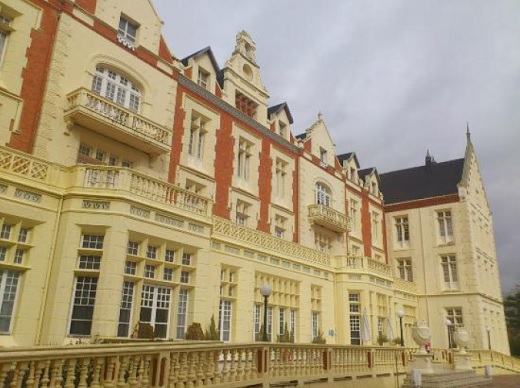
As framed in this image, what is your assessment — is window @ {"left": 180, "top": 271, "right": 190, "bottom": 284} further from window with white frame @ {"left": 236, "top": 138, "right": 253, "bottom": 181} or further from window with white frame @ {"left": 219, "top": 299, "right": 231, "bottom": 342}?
window with white frame @ {"left": 236, "top": 138, "right": 253, "bottom": 181}

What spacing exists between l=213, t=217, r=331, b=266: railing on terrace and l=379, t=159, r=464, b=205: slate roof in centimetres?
1778

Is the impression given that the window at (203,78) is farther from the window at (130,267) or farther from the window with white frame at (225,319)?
the window at (130,267)

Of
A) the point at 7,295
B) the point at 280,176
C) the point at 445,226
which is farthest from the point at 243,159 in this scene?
the point at 445,226

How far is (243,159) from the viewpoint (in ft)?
85.5

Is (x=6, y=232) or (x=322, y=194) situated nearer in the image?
(x=6, y=232)

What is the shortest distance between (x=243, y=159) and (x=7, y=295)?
15.3 metres

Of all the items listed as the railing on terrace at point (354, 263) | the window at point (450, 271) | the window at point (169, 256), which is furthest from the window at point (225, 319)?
the window at point (450, 271)

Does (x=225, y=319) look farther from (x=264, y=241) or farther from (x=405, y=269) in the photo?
(x=405, y=269)

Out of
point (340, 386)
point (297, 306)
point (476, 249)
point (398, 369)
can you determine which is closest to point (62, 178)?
point (340, 386)

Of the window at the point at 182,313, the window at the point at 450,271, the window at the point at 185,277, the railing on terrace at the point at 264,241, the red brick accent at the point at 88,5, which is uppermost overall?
the red brick accent at the point at 88,5

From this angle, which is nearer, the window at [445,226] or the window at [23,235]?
the window at [23,235]

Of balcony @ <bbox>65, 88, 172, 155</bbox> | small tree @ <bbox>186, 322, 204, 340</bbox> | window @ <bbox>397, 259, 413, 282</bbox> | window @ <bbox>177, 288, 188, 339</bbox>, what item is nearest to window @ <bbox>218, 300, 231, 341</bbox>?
window @ <bbox>177, 288, 188, 339</bbox>

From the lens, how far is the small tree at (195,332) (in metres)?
15.2

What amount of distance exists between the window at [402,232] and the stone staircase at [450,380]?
16.0m
